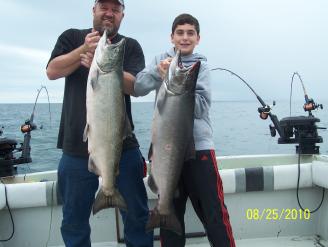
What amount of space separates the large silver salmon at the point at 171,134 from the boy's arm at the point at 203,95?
0.20m

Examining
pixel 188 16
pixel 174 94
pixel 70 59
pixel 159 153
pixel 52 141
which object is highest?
Answer: pixel 188 16

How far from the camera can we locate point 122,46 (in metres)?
2.94

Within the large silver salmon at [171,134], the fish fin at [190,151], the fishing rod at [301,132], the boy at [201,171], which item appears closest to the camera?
the large silver salmon at [171,134]

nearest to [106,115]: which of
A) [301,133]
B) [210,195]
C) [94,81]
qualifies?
[94,81]

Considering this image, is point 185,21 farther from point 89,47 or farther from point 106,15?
point 89,47

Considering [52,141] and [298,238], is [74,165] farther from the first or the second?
[52,141]

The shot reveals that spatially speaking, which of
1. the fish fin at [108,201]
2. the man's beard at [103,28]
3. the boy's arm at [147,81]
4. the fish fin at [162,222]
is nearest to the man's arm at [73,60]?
the man's beard at [103,28]

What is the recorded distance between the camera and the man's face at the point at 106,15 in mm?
3346

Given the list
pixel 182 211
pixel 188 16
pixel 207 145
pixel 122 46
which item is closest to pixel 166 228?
pixel 182 211

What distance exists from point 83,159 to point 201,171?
1.08m

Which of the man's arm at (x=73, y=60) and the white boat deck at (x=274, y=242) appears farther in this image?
the white boat deck at (x=274, y=242)

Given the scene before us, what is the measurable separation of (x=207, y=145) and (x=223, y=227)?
0.74 m
